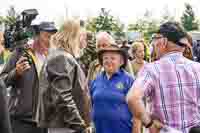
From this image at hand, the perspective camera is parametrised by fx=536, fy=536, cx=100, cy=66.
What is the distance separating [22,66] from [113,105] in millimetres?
1017

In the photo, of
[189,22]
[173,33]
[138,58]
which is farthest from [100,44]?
[189,22]

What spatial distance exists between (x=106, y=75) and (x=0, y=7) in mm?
52292

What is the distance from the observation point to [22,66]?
5.38 meters

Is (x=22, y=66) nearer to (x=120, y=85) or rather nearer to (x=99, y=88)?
(x=99, y=88)

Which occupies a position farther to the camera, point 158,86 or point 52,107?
point 52,107

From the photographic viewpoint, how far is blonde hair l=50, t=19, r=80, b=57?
16.6 ft

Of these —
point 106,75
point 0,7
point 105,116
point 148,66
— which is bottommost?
point 0,7

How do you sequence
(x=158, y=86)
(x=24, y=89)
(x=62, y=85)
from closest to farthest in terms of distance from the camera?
(x=158, y=86)
(x=62, y=85)
(x=24, y=89)

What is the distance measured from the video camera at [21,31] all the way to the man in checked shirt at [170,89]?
1.79 m

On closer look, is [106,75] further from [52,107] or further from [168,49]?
[168,49]

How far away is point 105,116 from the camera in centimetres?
557

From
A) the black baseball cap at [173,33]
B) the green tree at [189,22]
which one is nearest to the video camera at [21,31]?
the black baseball cap at [173,33]

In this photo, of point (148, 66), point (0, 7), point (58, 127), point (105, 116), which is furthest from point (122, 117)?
point (0, 7)

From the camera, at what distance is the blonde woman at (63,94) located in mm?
4852
